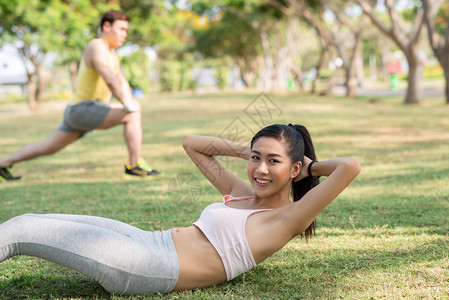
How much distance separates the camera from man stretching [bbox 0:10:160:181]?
5.73 meters

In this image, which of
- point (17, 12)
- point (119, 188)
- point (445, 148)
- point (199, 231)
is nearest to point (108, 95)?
point (119, 188)

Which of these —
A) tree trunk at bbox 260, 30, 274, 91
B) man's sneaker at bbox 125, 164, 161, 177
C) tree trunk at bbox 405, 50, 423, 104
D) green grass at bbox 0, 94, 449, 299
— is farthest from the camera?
tree trunk at bbox 260, 30, 274, 91

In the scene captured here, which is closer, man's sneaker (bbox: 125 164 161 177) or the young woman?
the young woman

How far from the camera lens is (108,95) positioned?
19.9 ft

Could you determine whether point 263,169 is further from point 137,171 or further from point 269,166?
point 137,171

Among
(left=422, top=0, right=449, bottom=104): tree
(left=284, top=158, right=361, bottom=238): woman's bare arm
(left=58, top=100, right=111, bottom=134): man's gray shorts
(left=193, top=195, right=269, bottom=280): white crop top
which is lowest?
(left=193, top=195, right=269, bottom=280): white crop top

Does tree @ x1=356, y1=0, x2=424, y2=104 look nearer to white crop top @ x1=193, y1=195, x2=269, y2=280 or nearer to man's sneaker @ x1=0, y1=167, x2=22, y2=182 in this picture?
man's sneaker @ x1=0, y1=167, x2=22, y2=182

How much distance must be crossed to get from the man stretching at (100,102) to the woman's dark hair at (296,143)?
3319mm

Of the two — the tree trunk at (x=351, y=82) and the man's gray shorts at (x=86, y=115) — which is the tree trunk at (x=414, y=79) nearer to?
the tree trunk at (x=351, y=82)

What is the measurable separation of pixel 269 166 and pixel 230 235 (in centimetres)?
39

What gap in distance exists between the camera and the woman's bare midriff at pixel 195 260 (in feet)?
8.35

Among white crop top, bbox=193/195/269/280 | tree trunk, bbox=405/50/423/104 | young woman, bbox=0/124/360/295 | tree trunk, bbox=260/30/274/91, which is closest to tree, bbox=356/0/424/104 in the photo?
tree trunk, bbox=405/50/423/104

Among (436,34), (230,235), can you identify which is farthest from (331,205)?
(436,34)

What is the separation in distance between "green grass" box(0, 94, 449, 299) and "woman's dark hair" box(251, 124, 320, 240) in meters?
0.51
